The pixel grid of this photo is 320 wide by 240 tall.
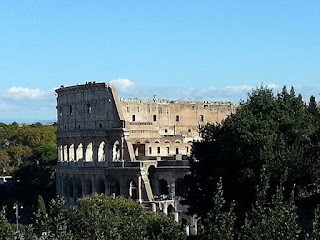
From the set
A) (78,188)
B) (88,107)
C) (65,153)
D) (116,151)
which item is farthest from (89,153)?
(88,107)

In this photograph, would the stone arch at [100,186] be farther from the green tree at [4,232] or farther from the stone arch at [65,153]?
the green tree at [4,232]

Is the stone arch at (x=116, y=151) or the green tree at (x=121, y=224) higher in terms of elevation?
the stone arch at (x=116, y=151)

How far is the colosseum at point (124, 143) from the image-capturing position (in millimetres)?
64438

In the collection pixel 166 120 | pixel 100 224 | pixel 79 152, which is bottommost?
pixel 100 224

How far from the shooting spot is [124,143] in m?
66.5

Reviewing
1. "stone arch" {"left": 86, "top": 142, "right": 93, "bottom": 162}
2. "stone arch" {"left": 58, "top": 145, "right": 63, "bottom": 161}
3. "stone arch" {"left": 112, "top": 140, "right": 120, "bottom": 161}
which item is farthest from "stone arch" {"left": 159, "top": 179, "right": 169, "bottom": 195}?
"stone arch" {"left": 58, "top": 145, "right": 63, "bottom": 161}

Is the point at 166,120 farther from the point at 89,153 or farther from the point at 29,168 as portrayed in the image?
the point at 29,168

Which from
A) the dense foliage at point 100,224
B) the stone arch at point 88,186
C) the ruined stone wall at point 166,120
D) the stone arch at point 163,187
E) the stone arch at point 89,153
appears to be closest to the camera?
the dense foliage at point 100,224

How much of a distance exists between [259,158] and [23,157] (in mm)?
59377

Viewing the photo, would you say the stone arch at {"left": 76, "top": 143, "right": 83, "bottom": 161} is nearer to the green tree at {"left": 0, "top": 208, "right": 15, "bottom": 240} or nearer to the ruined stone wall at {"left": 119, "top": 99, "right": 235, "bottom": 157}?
the ruined stone wall at {"left": 119, "top": 99, "right": 235, "bottom": 157}

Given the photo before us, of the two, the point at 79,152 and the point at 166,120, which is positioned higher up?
the point at 166,120

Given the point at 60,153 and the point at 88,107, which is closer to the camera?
the point at 88,107

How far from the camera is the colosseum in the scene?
64438mm

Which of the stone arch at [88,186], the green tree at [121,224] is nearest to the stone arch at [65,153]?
the stone arch at [88,186]
